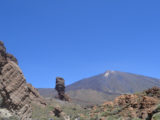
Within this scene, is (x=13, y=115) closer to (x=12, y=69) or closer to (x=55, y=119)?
(x=12, y=69)

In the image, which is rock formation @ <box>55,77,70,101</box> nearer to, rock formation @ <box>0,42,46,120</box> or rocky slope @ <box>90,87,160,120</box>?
rock formation @ <box>0,42,46,120</box>

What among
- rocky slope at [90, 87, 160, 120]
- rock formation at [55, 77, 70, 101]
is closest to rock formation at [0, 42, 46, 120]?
rocky slope at [90, 87, 160, 120]

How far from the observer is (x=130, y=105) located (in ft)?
39.9

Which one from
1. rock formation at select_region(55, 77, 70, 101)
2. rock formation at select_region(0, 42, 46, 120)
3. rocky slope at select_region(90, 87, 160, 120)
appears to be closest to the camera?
rocky slope at select_region(90, 87, 160, 120)

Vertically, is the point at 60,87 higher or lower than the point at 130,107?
higher

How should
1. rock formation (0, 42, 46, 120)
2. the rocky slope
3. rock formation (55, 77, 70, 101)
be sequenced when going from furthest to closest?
rock formation (55, 77, 70, 101)
rock formation (0, 42, 46, 120)
the rocky slope

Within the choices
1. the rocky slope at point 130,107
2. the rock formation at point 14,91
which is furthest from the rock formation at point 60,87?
the rocky slope at point 130,107

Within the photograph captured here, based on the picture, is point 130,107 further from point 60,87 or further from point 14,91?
point 60,87

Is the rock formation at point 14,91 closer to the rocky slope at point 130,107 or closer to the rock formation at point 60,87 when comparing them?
the rocky slope at point 130,107

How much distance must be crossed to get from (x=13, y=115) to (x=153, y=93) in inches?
566

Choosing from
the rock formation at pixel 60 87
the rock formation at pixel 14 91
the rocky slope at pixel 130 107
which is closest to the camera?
the rocky slope at pixel 130 107

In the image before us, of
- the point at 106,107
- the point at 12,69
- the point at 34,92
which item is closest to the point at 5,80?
the point at 12,69

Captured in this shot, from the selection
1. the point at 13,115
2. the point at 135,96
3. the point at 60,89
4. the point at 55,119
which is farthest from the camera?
the point at 60,89

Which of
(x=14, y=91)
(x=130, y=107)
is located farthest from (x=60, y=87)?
(x=130, y=107)
